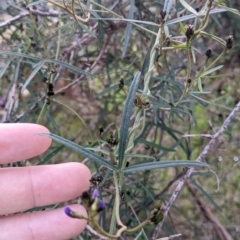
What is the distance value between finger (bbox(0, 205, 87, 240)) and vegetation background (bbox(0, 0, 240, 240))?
0.05m

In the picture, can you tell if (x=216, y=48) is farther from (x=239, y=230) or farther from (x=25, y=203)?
(x=25, y=203)

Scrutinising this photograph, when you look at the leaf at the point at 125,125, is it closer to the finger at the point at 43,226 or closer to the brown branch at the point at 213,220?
the finger at the point at 43,226

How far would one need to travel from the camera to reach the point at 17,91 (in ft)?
2.93

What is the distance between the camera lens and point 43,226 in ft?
2.34

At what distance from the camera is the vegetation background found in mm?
745

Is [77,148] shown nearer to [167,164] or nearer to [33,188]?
[167,164]

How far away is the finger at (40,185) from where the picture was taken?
0.71 metres

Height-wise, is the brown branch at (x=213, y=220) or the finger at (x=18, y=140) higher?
the finger at (x=18, y=140)

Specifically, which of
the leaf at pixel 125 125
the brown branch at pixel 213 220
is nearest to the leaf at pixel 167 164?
the leaf at pixel 125 125

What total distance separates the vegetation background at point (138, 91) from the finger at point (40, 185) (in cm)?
3

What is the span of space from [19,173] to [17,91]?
0.22 m

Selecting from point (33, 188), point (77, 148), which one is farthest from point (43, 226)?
point (77, 148)

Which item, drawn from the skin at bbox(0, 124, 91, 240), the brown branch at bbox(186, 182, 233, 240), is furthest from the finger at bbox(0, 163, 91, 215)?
the brown branch at bbox(186, 182, 233, 240)

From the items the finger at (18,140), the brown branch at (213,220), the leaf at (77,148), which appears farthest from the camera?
the brown branch at (213,220)
